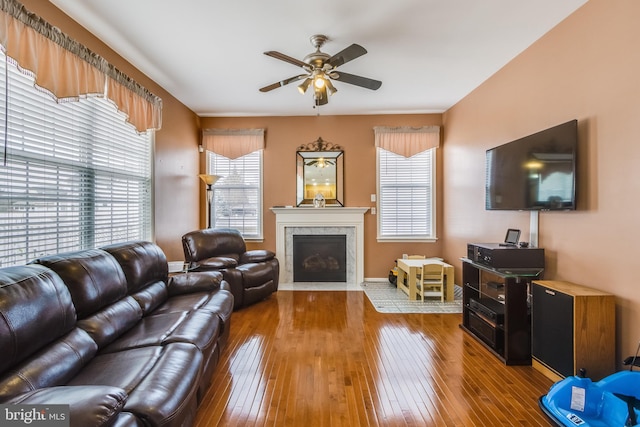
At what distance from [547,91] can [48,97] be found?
13.4 ft

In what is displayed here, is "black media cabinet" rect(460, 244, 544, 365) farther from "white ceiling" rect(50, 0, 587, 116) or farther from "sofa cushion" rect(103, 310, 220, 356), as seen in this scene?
"sofa cushion" rect(103, 310, 220, 356)

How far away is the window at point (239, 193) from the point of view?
5320 mm

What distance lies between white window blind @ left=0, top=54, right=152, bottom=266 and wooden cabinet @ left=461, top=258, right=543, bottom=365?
362cm

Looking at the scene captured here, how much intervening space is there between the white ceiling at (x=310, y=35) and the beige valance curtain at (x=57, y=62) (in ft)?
1.15

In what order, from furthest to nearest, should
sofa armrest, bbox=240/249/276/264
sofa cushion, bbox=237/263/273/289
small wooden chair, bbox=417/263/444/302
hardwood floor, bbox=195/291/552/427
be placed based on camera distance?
sofa armrest, bbox=240/249/276/264
small wooden chair, bbox=417/263/444/302
sofa cushion, bbox=237/263/273/289
hardwood floor, bbox=195/291/552/427

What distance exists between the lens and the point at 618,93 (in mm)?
2104

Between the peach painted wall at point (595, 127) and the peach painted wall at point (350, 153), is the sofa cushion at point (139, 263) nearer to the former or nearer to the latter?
the peach painted wall at point (350, 153)

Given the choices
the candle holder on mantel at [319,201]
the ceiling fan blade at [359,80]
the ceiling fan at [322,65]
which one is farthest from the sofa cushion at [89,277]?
the candle holder on mantel at [319,201]

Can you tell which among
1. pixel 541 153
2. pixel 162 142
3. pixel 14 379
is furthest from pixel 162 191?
pixel 541 153

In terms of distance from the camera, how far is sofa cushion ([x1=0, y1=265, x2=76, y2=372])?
1.26 metres

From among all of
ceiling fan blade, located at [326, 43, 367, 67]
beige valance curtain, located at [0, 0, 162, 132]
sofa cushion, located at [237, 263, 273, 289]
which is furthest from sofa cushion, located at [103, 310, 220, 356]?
ceiling fan blade, located at [326, 43, 367, 67]

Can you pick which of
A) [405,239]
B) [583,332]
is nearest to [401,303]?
[405,239]

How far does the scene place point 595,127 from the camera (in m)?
2.29

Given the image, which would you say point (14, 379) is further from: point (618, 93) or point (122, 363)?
point (618, 93)
